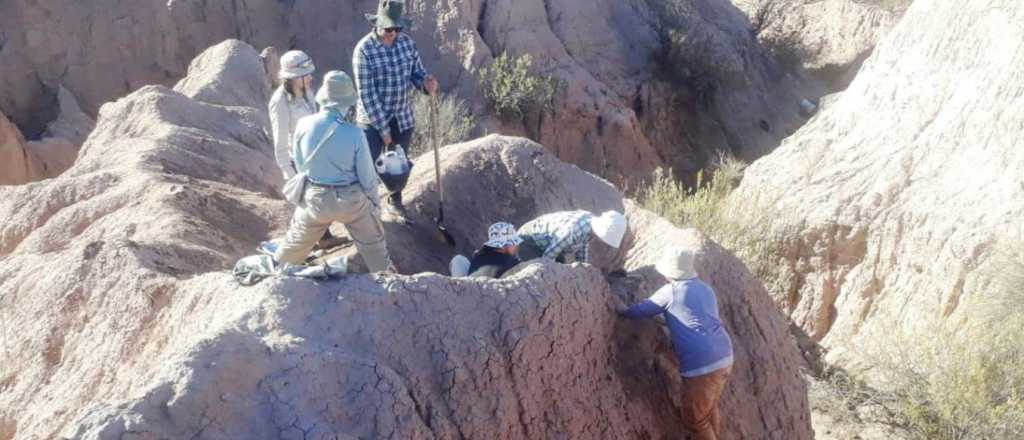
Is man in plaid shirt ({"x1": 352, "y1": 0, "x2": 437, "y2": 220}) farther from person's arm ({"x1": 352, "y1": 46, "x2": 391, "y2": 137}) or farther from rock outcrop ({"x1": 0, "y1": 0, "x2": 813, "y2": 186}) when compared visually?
rock outcrop ({"x1": 0, "y1": 0, "x2": 813, "y2": 186})

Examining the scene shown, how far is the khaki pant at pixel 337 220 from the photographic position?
5723 millimetres

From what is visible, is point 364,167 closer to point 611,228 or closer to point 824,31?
point 611,228

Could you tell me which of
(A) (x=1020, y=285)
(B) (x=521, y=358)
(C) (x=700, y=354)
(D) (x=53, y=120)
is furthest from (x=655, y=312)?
(D) (x=53, y=120)

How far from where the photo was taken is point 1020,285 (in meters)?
8.07

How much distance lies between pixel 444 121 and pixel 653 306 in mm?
9128

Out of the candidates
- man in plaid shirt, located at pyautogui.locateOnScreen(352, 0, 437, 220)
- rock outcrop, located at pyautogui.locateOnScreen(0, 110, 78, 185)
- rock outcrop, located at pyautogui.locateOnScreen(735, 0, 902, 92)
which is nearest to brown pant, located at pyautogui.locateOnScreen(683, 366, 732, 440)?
man in plaid shirt, located at pyautogui.locateOnScreen(352, 0, 437, 220)

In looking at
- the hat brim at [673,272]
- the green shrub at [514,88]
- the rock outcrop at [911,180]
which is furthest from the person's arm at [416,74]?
the green shrub at [514,88]

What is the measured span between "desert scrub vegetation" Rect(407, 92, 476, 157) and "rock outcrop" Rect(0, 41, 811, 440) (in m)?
A: 4.46

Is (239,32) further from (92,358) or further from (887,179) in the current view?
(92,358)

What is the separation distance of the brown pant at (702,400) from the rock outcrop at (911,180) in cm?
401

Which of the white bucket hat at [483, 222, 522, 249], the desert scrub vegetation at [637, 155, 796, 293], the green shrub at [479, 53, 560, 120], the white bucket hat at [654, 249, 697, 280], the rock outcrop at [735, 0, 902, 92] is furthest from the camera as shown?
the rock outcrop at [735, 0, 902, 92]

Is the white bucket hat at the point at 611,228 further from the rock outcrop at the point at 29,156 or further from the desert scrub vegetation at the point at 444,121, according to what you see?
the rock outcrop at the point at 29,156

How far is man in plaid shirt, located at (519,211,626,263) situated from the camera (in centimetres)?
621

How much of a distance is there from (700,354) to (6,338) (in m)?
3.73
